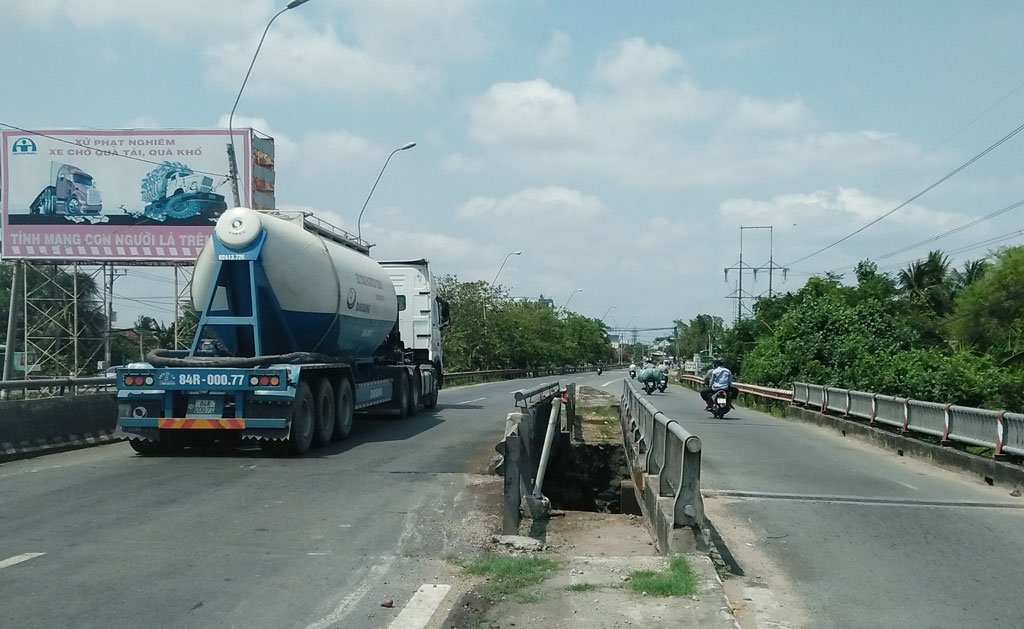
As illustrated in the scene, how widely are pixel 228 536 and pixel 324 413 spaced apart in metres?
6.86

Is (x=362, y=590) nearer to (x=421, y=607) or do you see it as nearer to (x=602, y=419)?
(x=421, y=607)

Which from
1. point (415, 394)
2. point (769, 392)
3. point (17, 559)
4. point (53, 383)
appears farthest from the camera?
point (769, 392)

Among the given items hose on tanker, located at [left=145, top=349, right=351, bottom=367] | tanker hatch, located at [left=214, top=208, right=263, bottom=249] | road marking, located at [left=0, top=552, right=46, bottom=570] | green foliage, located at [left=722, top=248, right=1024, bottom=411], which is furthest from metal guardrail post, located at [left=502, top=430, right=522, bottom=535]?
green foliage, located at [left=722, top=248, right=1024, bottom=411]

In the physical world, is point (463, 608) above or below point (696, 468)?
below

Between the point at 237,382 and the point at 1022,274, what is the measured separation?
1577 inches

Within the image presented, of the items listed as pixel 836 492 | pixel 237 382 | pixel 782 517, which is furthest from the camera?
pixel 237 382

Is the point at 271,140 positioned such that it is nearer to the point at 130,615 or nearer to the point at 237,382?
the point at 237,382

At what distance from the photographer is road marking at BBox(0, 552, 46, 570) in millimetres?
6828

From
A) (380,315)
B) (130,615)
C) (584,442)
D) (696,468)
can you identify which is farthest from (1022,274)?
(130,615)

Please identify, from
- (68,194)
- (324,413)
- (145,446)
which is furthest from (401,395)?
(68,194)

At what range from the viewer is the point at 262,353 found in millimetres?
13938

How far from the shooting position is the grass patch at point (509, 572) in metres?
6.22

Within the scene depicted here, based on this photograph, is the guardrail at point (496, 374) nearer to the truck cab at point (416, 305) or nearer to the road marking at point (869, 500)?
the truck cab at point (416, 305)

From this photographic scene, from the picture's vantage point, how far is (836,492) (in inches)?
461
